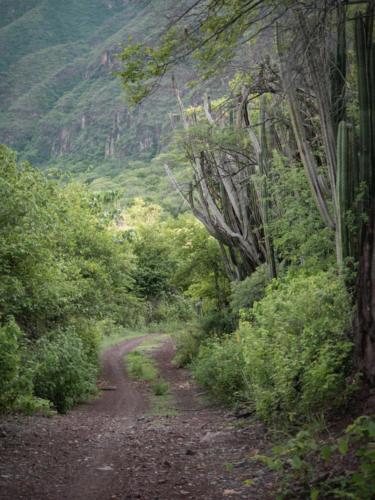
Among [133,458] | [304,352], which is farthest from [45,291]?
[304,352]

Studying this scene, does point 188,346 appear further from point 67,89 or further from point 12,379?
point 67,89

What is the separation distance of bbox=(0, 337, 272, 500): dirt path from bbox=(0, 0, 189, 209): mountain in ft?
101

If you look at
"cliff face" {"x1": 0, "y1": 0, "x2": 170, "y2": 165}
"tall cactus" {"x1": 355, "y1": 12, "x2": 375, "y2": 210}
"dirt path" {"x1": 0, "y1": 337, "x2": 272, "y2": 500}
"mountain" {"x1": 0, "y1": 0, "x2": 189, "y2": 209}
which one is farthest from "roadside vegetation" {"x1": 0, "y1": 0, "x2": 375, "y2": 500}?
"cliff face" {"x1": 0, "y1": 0, "x2": 170, "y2": 165}

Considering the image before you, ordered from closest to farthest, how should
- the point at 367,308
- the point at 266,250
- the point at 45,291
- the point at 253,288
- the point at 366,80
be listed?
the point at 367,308 < the point at 366,80 < the point at 266,250 < the point at 45,291 < the point at 253,288

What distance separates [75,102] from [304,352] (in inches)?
4497

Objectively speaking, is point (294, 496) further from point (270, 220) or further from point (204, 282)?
point (204, 282)

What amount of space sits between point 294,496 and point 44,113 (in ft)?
386

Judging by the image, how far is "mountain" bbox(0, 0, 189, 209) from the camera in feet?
235

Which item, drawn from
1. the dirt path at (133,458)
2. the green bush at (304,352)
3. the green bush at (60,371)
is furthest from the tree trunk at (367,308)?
the green bush at (60,371)

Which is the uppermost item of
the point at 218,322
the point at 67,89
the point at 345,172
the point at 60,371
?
the point at 67,89

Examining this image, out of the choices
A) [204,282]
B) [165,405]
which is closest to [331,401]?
[165,405]

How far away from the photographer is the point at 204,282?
20719mm

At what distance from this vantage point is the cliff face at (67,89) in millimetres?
90188

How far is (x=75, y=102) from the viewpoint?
11325cm
